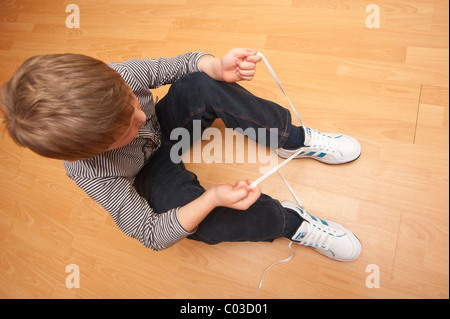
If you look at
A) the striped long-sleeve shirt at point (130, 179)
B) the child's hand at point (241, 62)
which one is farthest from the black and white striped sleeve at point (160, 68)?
the child's hand at point (241, 62)

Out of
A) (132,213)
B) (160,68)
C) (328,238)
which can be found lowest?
(328,238)

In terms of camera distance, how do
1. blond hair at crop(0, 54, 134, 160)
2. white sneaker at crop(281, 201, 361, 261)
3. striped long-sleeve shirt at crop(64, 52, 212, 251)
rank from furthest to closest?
1. white sneaker at crop(281, 201, 361, 261)
2. striped long-sleeve shirt at crop(64, 52, 212, 251)
3. blond hair at crop(0, 54, 134, 160)

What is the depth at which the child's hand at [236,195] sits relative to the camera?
1.85 feet

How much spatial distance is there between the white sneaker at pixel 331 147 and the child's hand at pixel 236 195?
0.81 feet

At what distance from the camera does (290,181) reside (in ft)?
2.66

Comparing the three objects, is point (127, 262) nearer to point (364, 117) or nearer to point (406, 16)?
point (364, 117)

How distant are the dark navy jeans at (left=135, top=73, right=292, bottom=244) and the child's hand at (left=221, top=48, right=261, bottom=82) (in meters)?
0.04

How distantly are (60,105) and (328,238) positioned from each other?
61cm

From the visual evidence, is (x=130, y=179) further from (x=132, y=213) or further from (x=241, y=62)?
(x=241, y=62)

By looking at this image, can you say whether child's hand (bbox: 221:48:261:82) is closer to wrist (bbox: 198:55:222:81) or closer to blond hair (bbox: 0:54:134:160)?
wrist (bbox: 198:55:222:81)

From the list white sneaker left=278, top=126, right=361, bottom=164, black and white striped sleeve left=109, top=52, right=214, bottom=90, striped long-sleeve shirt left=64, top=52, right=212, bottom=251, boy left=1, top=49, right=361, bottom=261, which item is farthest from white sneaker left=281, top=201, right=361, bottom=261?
black and white striped sleeve left=109, top=52, right=214, bottom=90

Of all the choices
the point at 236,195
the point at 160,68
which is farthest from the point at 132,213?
the point at 160,68

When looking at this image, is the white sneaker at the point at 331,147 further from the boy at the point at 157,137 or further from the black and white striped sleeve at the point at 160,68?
the black and white striped sleeve at the point at 160,68

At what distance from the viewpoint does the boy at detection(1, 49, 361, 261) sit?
1.59ft
